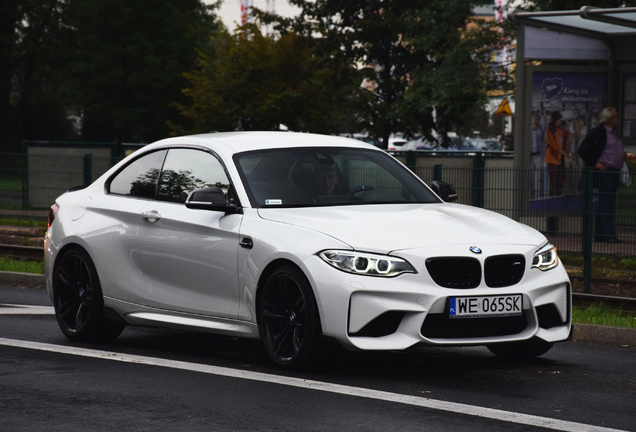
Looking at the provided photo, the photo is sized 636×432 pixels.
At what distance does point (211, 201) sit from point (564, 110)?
999 cm

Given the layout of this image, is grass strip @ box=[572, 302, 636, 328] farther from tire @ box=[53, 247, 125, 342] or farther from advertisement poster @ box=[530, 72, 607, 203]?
advertisement poster @ box=[530, 72, 607, 203]

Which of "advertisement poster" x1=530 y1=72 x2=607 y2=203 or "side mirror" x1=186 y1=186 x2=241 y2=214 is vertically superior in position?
"advertisement poster" x1=530 y1=72 x2=607 y2=203

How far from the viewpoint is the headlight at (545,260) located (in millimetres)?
7159

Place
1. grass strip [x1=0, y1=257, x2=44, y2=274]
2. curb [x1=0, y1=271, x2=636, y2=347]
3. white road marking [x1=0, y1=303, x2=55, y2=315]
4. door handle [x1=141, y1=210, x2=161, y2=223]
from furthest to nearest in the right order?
grass strip [x1=0, y1=257, x2=44, y2=274] < white road marking [x1=0, y1=303, x2=55, y2=315] < curb [x1=0, y1=271, x2=636, y2=347] < door handle [x1=141, y1=210, x2=161, y2=223]

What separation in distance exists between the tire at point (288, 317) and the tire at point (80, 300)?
5.82 feet

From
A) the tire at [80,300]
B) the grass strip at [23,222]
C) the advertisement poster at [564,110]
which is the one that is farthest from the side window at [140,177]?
the grass strip at [23,222]

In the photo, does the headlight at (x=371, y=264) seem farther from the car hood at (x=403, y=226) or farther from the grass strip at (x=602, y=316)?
the grass strip at (x=602, y=316)

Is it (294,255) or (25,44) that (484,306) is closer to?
(294,255)

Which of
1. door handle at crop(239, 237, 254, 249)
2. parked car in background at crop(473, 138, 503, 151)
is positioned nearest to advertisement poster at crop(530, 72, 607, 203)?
door handle at crop(239, 237, 254, 249)

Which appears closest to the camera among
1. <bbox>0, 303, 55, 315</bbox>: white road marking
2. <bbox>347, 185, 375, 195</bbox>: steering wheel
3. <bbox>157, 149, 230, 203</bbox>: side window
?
<bbox>347, 185, 375, 195</bbox>: steering wheel

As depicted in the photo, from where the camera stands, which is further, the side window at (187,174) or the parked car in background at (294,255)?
the side window at (187,174)

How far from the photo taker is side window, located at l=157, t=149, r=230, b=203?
7.99 metres

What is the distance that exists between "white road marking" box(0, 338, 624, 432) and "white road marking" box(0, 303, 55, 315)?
1661 mm

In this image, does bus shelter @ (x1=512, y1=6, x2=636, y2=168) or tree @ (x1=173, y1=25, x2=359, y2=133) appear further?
tree @ (x1=173, y1=25, x2=359, y2=133)
